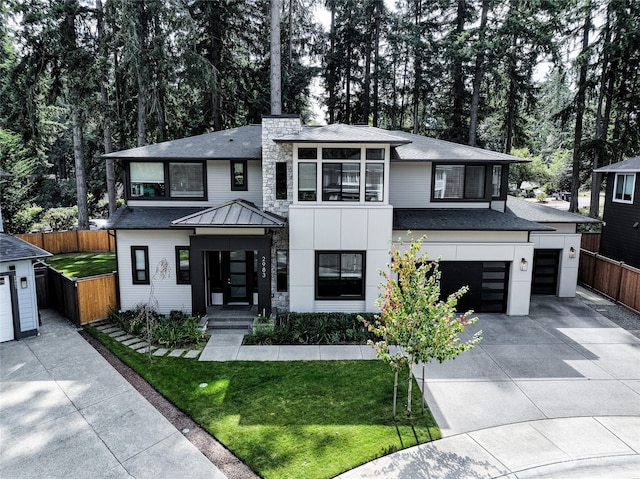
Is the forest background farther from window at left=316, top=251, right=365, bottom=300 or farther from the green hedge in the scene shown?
the green hedge

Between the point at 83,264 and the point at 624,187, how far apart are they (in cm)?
2506

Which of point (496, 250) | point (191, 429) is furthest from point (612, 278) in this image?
point (191, 429)

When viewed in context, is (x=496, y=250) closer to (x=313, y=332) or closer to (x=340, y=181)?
(x=340, y=181)

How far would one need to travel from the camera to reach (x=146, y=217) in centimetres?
1407

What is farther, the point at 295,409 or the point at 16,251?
the point at 16,251

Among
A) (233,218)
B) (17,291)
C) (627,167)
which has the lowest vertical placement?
(17,291)

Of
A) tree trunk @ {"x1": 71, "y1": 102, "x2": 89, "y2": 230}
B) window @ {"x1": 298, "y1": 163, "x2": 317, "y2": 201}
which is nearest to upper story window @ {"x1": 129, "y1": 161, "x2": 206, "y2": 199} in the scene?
window @ {"x1": 298, "y1": 163, "x2": 317, "y2": 201}

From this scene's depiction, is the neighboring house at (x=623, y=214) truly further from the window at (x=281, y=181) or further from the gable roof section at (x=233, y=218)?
the gable roof section at (x=233, y=218)

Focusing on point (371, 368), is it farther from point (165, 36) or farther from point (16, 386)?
point (165, 36)

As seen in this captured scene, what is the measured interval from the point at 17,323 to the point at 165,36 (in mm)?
14177

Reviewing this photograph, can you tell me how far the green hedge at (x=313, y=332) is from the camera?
12.0 m

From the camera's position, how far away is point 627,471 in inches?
270

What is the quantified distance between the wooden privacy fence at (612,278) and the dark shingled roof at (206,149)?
45.4 feet

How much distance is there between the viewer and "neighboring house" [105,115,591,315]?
1312 cm
